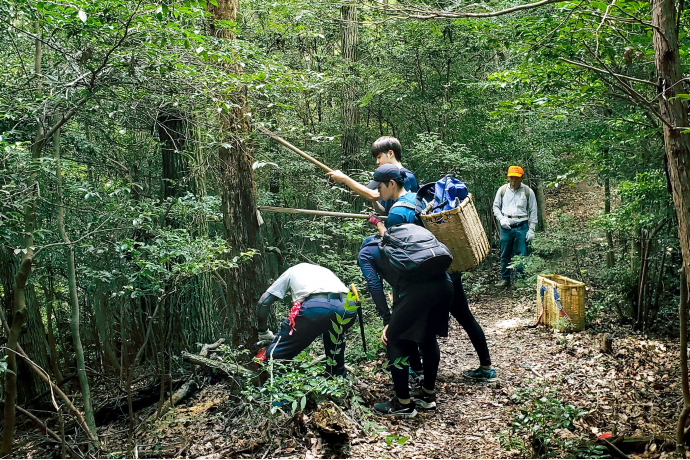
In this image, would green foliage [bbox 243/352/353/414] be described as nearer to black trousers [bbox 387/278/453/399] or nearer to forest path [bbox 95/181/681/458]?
forest path [bbox 95/181/681/458]

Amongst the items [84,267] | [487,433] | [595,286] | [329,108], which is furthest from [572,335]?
[329,108]

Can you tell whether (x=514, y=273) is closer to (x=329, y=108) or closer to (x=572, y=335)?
(x=572, y=335)

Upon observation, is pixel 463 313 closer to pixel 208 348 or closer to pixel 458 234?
pixel 458 234

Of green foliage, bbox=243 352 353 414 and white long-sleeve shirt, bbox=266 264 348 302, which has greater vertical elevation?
white long-sleeve shirt, bbox=266 264 348 302

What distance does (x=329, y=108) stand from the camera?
10164 millimetres

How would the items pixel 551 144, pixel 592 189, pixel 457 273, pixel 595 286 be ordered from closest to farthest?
pixel 457 273 → pixel 595 286 → pixel 551 144 → pixel 592 189

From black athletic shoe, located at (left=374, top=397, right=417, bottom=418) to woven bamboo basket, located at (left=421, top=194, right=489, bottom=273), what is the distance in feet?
4.19

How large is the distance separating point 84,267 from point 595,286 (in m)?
6.63

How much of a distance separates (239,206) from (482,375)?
292cm

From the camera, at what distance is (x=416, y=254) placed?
3820 millimetres

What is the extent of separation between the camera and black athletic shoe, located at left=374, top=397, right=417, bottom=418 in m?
4.07

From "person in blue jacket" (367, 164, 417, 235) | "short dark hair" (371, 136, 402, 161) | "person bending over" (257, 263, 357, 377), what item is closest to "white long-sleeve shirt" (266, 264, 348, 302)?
"person bending over" (257, 263, 357, 377)

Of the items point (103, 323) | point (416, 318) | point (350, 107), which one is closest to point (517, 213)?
point (350, 107)

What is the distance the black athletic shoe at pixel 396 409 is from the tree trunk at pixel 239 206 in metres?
1.47
